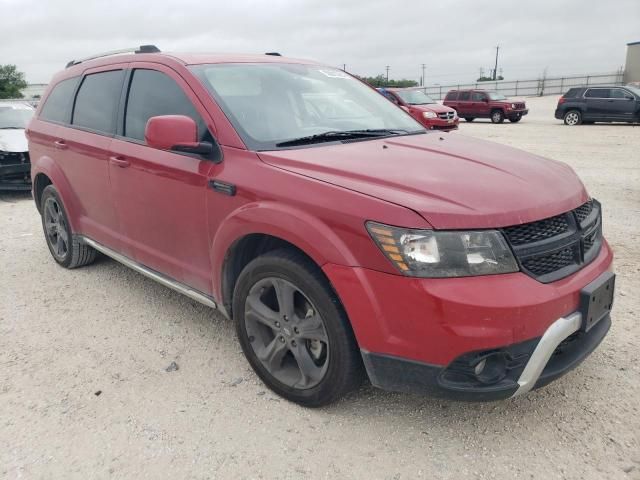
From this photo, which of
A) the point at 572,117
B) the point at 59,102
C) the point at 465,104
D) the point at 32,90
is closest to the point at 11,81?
the point at 32,90

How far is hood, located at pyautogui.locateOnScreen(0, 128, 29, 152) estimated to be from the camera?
8258 millimetres

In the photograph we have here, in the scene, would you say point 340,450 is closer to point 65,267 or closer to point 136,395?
point 136,395

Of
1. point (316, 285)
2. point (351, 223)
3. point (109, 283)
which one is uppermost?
point (351, 223)

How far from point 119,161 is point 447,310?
2.53 m

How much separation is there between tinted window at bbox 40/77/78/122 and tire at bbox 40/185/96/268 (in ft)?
2.06

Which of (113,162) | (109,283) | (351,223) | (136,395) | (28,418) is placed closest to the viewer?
(351,223)

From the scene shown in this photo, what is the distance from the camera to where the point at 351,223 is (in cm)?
227

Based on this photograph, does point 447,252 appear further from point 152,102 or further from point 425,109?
point 425,109

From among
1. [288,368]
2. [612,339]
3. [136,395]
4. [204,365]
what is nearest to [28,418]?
[136,395]

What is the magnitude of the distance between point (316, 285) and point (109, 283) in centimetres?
278

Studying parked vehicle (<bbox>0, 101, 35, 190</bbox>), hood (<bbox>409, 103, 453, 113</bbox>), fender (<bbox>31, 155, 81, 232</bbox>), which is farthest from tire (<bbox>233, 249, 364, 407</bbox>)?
hood (<bbox>409, 103, 453, 113</bbox>)

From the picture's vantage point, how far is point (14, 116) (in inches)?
380

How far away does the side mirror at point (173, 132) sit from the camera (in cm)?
280

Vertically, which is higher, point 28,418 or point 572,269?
point 572,269
